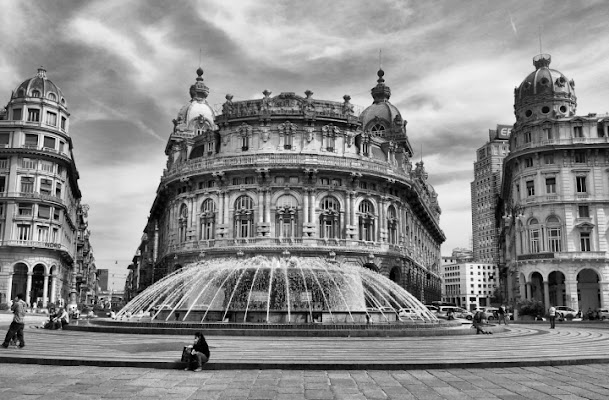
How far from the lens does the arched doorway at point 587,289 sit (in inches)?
2301

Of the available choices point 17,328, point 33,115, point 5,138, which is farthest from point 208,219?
point 17,328

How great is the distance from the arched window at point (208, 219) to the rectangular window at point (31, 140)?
770 inches

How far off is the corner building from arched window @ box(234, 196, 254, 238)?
97 mm

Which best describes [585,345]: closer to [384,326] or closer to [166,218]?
[384,326]

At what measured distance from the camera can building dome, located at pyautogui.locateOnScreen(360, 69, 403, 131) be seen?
89688 mm

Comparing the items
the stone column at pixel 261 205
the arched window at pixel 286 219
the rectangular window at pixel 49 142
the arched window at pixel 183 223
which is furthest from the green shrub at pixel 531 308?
the rectangular window at pixel 49 142

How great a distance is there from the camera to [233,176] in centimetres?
6066

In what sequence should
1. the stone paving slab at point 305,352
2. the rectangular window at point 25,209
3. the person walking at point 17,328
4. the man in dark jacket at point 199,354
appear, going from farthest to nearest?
the rectangular window at point 25,209 < the person walking at point 17,328 < the stone paving slab at point 305,352 < the man in dark jacket at point 199,354

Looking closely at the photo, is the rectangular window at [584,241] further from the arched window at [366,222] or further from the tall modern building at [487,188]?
the tall modern building at [487,188]

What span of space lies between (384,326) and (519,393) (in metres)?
14.2

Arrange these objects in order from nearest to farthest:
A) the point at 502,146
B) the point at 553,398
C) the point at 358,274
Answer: the point at 553,398 → the point at 358,274 → the point at 502,146

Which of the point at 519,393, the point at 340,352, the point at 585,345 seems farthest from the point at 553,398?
the point at 585,345

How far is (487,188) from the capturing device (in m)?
170

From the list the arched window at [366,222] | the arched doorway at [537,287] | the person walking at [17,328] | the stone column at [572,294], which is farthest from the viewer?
the arched window at [366,222]
